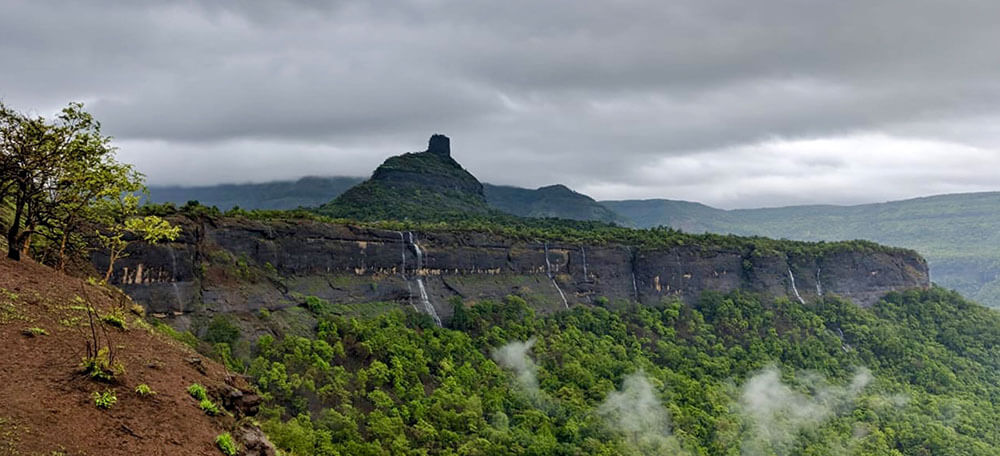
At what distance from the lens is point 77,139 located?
87.1ft

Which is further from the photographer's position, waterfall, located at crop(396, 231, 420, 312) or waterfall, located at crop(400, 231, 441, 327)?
waterfall, located at crop(396, 231, 420, 312)

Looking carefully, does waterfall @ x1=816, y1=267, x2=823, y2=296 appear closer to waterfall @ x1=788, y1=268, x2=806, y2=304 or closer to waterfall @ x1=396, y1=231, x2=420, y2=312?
waterfall @ x1=788, y1=268, x2=806, y2=304

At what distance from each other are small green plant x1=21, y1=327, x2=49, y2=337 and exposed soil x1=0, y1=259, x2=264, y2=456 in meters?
0.08

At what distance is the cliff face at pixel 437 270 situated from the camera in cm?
5154

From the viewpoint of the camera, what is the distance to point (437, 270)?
246 ft

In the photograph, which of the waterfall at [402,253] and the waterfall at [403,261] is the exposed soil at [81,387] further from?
the waterfall at [402,253]

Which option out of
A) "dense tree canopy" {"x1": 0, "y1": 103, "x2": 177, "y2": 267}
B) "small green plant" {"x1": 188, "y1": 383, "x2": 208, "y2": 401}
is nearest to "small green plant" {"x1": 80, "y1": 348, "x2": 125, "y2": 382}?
"small green plant" {"x1": 188, "y1": 383, "x2": 208, "y2": 401}

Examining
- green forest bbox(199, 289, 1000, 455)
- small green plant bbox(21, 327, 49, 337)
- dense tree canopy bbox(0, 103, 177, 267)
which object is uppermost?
dense tree canopy bbox(0, 103, 177, 267)

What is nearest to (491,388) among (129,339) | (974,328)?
(129,339)

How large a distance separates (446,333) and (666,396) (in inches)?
957

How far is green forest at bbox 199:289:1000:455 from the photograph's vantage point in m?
49.1

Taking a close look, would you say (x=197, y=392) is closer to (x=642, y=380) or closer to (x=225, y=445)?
(x=225, y=445)

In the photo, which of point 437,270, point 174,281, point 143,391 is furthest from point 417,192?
point 143,391

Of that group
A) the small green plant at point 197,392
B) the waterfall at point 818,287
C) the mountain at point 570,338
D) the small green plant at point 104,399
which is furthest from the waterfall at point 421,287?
the waterfall at point 818,287
